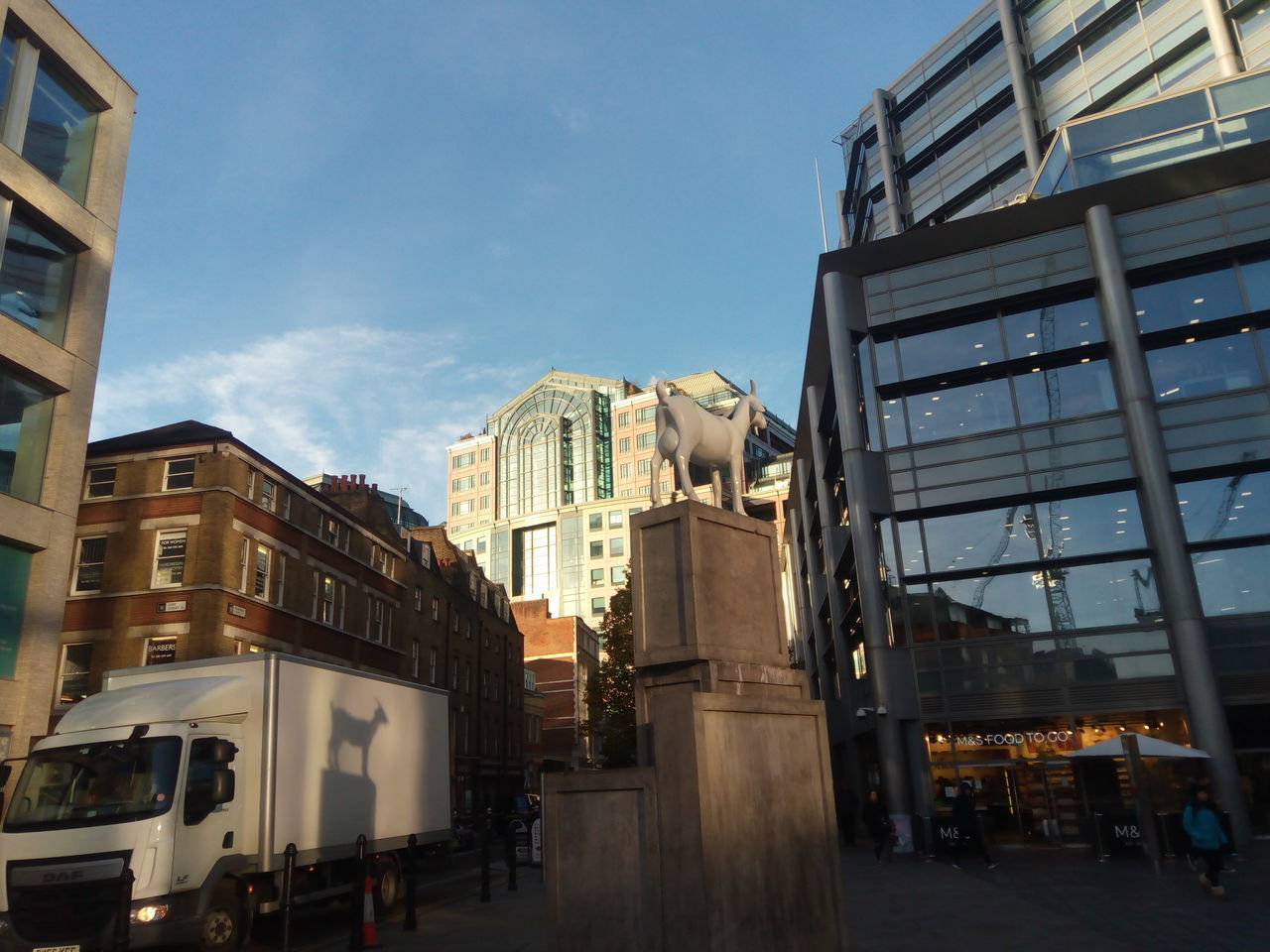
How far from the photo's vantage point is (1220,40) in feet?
114

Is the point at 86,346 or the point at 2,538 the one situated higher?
the point at 86,346

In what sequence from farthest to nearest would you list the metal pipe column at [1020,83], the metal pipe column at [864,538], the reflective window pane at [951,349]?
the metal pipe column at [1020,83] < the reflective window pane at [951,349] < the metal pipe column at [864,538]

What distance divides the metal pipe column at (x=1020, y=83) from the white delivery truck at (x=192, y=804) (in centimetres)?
3890

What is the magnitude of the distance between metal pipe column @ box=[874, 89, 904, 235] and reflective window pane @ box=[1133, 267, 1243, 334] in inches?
960

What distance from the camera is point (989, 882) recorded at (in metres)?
17.0

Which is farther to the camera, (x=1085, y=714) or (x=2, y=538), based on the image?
(x=1085, y=714)

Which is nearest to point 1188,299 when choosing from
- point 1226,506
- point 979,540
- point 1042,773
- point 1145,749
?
point 1226,506

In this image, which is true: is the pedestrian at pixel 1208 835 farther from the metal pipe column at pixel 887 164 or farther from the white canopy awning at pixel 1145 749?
the metal pipe column at pixel 887 164

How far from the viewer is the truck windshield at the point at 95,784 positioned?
11.3m

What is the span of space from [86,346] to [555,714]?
55.1m

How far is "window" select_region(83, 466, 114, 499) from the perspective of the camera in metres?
28.6

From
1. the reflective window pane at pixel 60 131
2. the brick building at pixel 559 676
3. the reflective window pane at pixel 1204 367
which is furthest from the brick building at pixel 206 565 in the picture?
the brick building at pixel 559 676

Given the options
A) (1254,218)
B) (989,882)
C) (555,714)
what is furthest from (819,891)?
(555,714)

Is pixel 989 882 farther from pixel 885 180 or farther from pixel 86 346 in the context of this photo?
pixel 885 180
